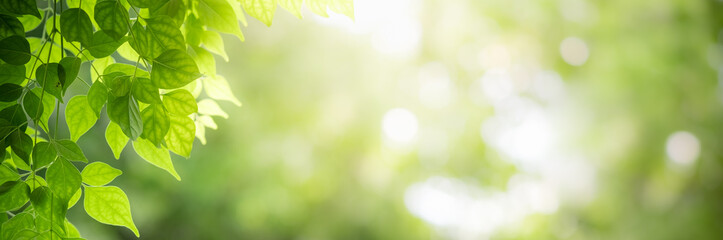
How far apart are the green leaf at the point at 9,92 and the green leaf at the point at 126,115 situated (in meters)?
0.08

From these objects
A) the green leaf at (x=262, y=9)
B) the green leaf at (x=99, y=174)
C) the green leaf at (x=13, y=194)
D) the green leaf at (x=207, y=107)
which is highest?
the green leaf at (x=262, y=9)

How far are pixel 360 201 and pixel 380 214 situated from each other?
0.18 metres

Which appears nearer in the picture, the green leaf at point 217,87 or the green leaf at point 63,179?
the green leaf at point 63,179

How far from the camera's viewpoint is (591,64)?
11.8 ft

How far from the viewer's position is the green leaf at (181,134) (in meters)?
0.41

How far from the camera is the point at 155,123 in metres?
0.39

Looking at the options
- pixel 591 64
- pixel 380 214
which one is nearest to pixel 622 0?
pixel 591 64

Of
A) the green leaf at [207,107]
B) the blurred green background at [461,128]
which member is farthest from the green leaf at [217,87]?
the blurred green background at [461,128]

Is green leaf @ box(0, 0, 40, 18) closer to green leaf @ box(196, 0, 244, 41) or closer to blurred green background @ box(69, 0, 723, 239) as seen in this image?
green leaf @ box(196, 0, 244, 41)

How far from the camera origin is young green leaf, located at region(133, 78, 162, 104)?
0.39 meters

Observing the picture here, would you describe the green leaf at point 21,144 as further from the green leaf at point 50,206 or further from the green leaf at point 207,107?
the green leaf at point 207,107

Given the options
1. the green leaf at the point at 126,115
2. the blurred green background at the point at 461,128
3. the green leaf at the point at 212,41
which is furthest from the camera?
the blurred green background at the point at 461,128

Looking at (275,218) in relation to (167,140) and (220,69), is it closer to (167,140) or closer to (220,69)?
(220,69)

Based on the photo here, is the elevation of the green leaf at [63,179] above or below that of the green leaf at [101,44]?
below
